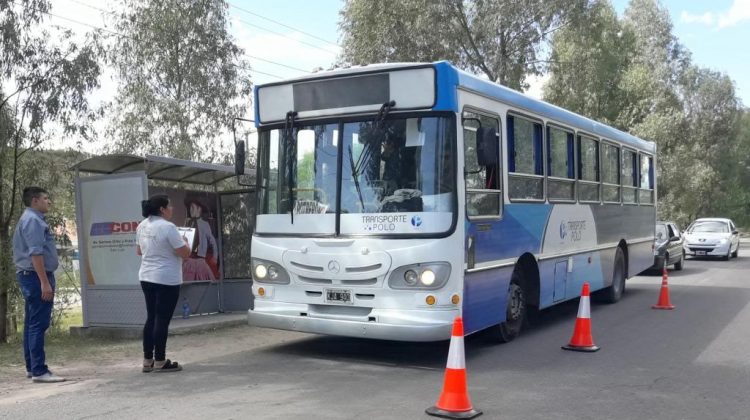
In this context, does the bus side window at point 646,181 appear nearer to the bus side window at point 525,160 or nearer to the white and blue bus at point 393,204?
the bus side window at point 525,160

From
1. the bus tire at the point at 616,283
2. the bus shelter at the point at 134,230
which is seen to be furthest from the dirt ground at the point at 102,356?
the bus tire at the point at 616,283

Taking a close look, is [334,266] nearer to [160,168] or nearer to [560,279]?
[560,279]

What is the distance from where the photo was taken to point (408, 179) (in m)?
7.32

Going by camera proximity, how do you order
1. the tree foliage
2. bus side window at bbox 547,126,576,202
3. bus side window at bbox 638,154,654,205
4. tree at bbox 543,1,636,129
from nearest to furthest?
bus side window at bbox 547,126,576,202 → bus side window at bbox 638,154,654,205 → tree at bbox 543,1,636,129 → the tree foliage

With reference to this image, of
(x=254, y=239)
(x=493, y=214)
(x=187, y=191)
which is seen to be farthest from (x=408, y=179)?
(x=187, y=191)

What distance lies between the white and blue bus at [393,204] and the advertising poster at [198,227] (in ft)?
11.0

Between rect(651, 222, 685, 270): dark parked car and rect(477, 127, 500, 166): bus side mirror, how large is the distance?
13.5 metres

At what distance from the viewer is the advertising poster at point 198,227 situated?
36.4ft

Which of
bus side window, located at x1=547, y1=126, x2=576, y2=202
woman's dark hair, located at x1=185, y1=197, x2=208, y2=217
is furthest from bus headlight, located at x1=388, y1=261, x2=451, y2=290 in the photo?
woman's dark hair, located at x1=185, y1=197, x2=208, y2=217

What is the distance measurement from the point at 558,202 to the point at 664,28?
36.0 meters

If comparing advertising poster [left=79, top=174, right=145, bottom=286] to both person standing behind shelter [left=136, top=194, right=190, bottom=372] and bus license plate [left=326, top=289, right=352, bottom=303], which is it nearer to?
person standing behind shelter [left=136, top=194, right=190, bottom=372]

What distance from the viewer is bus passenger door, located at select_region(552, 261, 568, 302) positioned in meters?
10.0

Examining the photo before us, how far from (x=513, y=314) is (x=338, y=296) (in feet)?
8.85

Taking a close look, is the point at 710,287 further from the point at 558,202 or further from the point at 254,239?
the point at 254,239
